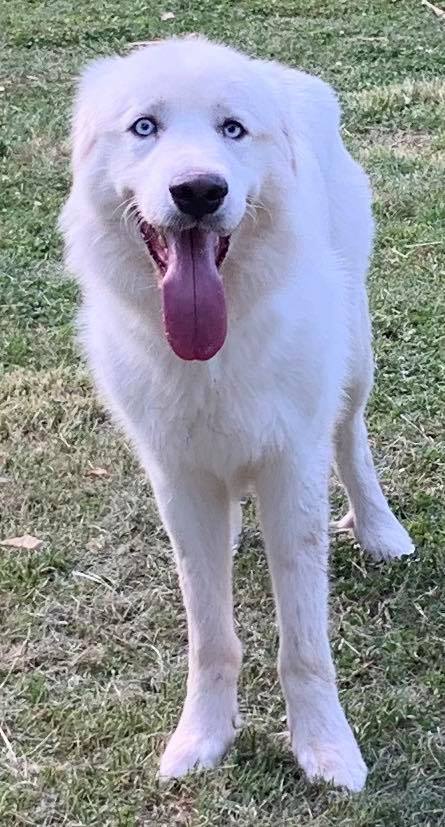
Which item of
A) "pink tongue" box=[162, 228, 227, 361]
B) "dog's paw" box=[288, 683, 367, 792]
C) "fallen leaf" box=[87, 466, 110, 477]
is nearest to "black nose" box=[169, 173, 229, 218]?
"pink tongue" box=[162, 228, 227, 361]

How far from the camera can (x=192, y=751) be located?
9.78 feet

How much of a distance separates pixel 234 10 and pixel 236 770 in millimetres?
7621

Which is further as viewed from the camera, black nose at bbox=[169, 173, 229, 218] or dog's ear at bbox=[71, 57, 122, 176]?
dog's ear at bbox=[71, 57, 122, 176]

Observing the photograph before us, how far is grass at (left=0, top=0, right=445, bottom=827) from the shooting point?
9.60 ft

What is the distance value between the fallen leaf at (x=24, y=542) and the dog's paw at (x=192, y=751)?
1003 mm

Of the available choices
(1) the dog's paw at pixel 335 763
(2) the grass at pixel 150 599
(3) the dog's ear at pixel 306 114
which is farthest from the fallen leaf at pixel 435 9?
(1) the dog's paw at pixel 335 763

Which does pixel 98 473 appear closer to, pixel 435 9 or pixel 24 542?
pixel 24 542

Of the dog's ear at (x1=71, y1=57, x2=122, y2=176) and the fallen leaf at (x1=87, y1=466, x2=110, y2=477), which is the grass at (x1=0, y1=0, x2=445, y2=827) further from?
the dog's ear at (x1=71, y1=57, x2=122, y2=176)

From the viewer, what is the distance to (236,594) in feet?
11.9

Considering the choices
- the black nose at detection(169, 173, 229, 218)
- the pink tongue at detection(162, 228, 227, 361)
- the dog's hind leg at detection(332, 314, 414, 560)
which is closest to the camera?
the black nose at detection(169, 173, 229, 218)

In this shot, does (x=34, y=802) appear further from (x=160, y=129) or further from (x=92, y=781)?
(x=160, y=129)

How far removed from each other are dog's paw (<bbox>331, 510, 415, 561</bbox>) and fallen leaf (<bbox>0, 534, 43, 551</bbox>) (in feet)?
3.45

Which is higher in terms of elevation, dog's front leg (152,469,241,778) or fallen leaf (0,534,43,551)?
dog's front leg (152,469,241,778)

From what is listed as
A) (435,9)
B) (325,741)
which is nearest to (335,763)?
(325,741)
